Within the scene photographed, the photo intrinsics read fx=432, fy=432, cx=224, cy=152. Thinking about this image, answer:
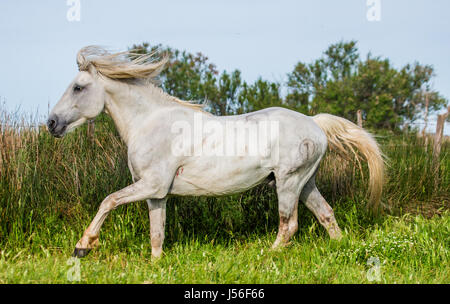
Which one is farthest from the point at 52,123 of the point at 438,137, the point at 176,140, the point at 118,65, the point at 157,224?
the point at 438,137

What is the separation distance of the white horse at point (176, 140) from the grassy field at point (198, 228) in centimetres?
55

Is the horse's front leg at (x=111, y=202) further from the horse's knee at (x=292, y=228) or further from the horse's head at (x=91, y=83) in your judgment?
the horse's knee at (x=292, y=228)

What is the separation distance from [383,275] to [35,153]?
4614mm

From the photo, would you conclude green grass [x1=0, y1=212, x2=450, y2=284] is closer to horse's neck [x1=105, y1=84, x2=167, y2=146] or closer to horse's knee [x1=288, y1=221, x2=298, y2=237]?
horse's knee [x1=288, y1=221, x2=298, y2=237]

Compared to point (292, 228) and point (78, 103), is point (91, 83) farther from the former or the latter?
point (292, 228)

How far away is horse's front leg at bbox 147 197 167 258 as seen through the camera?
4.41 meters

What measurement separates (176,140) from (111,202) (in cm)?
86

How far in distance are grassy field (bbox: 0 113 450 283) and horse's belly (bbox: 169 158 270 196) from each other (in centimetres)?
67

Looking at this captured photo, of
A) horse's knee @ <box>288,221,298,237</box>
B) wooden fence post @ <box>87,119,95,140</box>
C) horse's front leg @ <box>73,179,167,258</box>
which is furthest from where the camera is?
wooden fence post @ <box>87,119,95,140</box>

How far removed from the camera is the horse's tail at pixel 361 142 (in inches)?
199

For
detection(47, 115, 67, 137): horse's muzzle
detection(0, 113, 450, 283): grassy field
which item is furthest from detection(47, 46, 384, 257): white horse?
detection(0, 113, 450, 283): grassy field

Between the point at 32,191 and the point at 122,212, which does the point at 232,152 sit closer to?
the point at 122,212

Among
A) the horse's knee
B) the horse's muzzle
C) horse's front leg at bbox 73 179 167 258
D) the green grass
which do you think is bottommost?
the green grass
